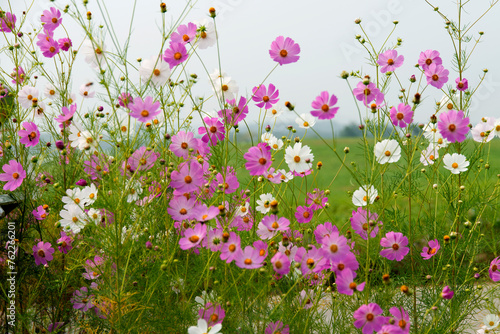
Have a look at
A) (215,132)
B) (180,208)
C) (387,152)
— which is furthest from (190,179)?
(387,152)

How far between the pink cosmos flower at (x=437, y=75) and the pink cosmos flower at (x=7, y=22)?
168cm

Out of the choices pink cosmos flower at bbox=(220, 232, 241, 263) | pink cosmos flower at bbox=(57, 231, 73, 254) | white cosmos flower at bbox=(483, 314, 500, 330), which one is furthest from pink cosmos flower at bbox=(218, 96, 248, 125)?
white cosmos flower at bbox=(483, 314, 500, 330)

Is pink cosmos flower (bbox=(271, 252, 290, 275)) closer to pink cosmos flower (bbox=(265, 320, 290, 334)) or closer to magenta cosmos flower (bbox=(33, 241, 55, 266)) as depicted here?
pink cosmos flower (bbox=(265, 320, 290, 334))

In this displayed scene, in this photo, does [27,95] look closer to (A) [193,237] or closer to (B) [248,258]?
(A) [193,237]

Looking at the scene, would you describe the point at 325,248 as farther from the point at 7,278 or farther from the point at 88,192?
the point at 7,278

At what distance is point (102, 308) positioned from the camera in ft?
5.24

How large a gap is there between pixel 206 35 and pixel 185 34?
0.21ft

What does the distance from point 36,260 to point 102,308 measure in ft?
1.40

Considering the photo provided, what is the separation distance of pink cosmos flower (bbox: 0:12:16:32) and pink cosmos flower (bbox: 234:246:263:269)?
1.49 m

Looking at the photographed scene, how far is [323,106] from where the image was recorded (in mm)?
1397

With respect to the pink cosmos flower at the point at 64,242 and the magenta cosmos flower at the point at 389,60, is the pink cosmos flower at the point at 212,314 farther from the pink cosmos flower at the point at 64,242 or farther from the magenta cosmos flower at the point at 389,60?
the magenta cosmos flower at the point at 389,60

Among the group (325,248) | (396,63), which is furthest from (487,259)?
(325,248)

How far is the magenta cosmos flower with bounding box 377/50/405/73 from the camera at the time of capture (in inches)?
70.8

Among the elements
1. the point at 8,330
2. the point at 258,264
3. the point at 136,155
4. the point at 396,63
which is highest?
the point at 396,63
